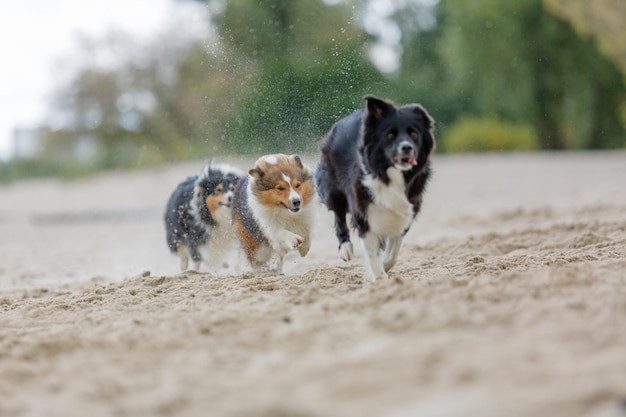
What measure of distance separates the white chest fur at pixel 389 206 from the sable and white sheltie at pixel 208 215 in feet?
8.17

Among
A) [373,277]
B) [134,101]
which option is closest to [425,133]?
[373,277]

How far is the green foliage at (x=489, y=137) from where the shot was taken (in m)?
36.4

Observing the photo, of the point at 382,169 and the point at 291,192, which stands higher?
the point at 382,169

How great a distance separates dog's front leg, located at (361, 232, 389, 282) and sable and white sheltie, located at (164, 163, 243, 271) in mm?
2344

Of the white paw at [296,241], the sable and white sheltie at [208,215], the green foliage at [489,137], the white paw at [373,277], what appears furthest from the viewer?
the green foliage at [489,137]

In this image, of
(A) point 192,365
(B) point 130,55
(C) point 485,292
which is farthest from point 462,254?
(B) point 130,55

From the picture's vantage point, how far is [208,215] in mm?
9188

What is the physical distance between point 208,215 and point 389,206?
3.05 m

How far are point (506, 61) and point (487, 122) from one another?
4.73 metres

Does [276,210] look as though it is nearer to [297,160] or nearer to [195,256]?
[297,160]

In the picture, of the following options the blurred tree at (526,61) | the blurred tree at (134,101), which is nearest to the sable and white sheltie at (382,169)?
the blurred tree at (134,101)

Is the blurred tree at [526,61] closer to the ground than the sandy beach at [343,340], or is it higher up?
higher up

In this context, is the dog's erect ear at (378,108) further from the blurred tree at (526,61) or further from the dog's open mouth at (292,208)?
the blurred tree at (526,61)

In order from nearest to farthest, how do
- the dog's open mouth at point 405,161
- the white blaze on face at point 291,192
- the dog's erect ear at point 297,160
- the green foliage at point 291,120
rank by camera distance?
the dog's open mouth at point 405,161, the white blaze on face at point 291,192, the dog's erect ear at point 297,160, the green foliage at point 291,120
